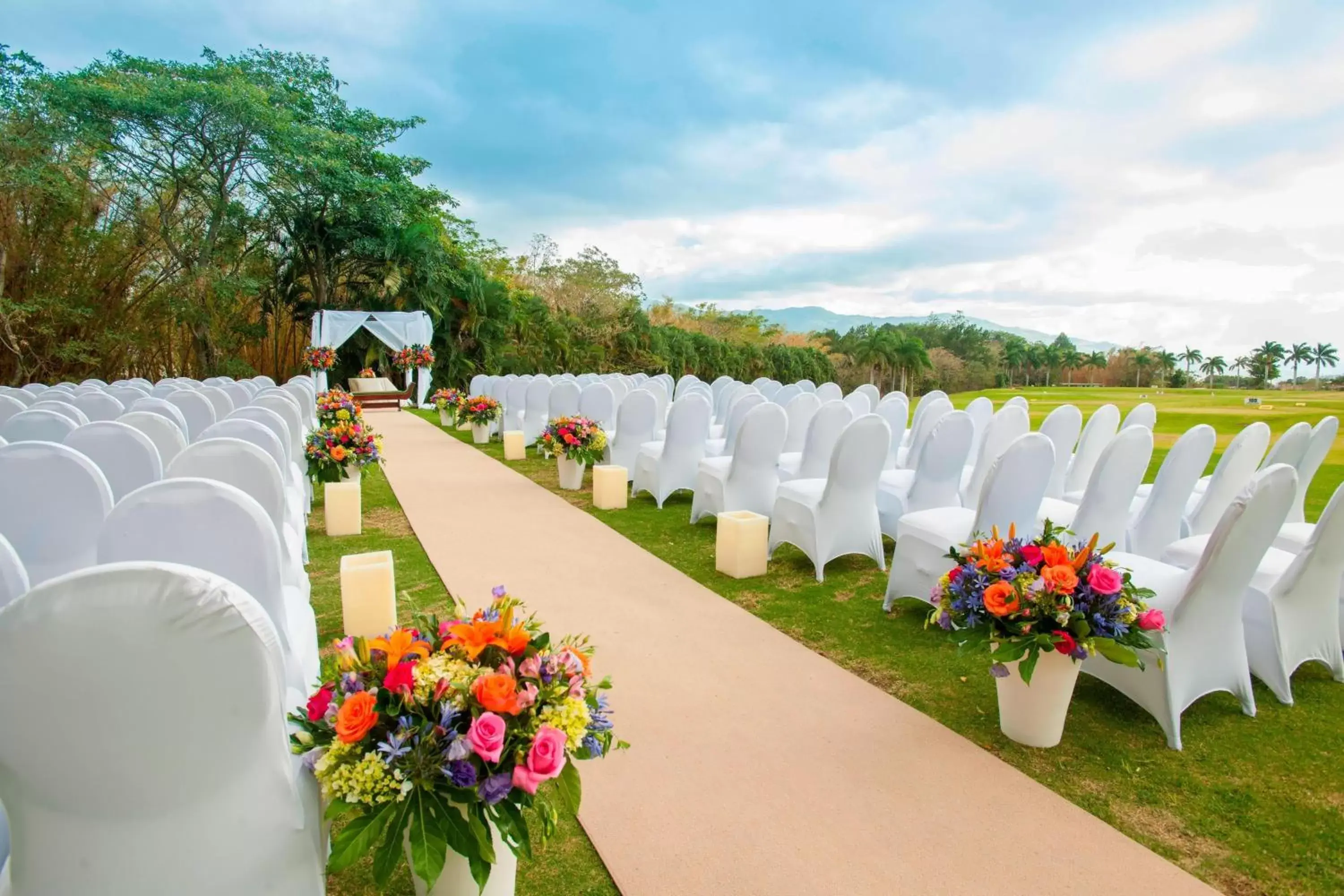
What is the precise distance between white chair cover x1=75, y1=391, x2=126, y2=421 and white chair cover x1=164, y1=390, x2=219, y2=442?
0.53m

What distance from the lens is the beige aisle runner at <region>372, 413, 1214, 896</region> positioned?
6.47 ft

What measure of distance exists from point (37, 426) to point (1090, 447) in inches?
299

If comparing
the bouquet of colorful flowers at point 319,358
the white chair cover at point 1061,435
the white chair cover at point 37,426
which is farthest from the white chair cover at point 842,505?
the bouquet of colorful flowers at point 319,358

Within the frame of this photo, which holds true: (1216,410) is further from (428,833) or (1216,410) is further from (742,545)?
(428,833)

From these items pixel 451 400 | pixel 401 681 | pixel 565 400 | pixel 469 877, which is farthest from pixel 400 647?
pixel 451 400

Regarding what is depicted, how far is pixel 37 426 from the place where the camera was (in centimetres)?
510

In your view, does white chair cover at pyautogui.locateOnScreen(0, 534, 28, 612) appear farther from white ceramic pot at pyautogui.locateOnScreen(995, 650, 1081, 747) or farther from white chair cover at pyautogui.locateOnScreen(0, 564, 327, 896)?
white ceramic pot at pyautogui.locateOnScreen(995, 650, 1081, 747)

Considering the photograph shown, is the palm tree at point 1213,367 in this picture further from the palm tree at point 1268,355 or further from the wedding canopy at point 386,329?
the wedding canopy at point 386,329

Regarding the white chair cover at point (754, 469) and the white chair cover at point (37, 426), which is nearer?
the white chair cover at point (37, 426)

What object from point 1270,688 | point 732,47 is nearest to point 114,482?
point 1270,688

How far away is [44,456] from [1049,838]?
374cm

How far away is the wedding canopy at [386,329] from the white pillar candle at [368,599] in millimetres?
16803

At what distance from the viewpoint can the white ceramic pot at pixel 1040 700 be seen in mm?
2566

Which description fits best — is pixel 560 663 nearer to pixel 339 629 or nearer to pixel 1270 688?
pixel 339 629
